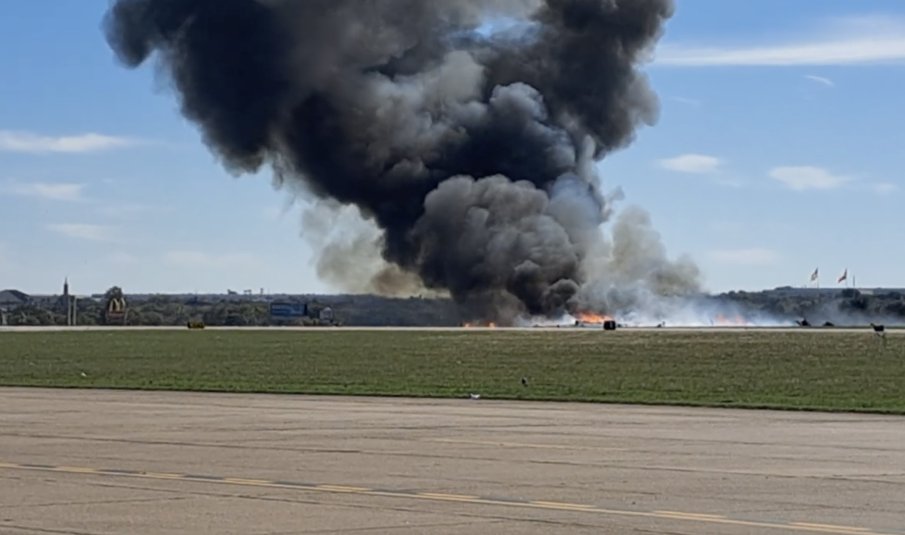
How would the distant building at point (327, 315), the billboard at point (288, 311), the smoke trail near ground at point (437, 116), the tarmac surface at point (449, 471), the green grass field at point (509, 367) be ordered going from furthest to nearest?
the billboard at point (288, 311), the distant building at point (327, 315), the smoke trail near ground at point (437, 116), the green grass field at point (509, 367), the tarmac surface at point (449, 471)

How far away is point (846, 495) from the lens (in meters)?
17.3

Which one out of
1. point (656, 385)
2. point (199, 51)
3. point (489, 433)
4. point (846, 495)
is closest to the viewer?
point (846, 495)

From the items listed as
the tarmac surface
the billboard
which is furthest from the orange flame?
the tarmac surface

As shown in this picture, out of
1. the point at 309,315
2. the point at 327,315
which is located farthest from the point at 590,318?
the point at 309,315

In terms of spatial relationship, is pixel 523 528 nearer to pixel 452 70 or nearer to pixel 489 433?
pixel 489 433

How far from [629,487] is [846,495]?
7.22 ft

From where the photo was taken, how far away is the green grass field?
124ft

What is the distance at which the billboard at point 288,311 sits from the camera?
566 feet

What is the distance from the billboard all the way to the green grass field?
3416 inches

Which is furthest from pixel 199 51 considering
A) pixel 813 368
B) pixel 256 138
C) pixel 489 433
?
pixel 489 433

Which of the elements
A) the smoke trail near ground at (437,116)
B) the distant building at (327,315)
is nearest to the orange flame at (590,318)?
the smoke trail near ground at (437,116)

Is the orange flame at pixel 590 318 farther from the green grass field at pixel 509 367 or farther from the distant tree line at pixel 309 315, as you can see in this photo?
the green grass field at pixel 509 367

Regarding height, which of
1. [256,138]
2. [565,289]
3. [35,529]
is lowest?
[35,529]

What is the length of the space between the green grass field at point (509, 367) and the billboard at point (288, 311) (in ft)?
285
